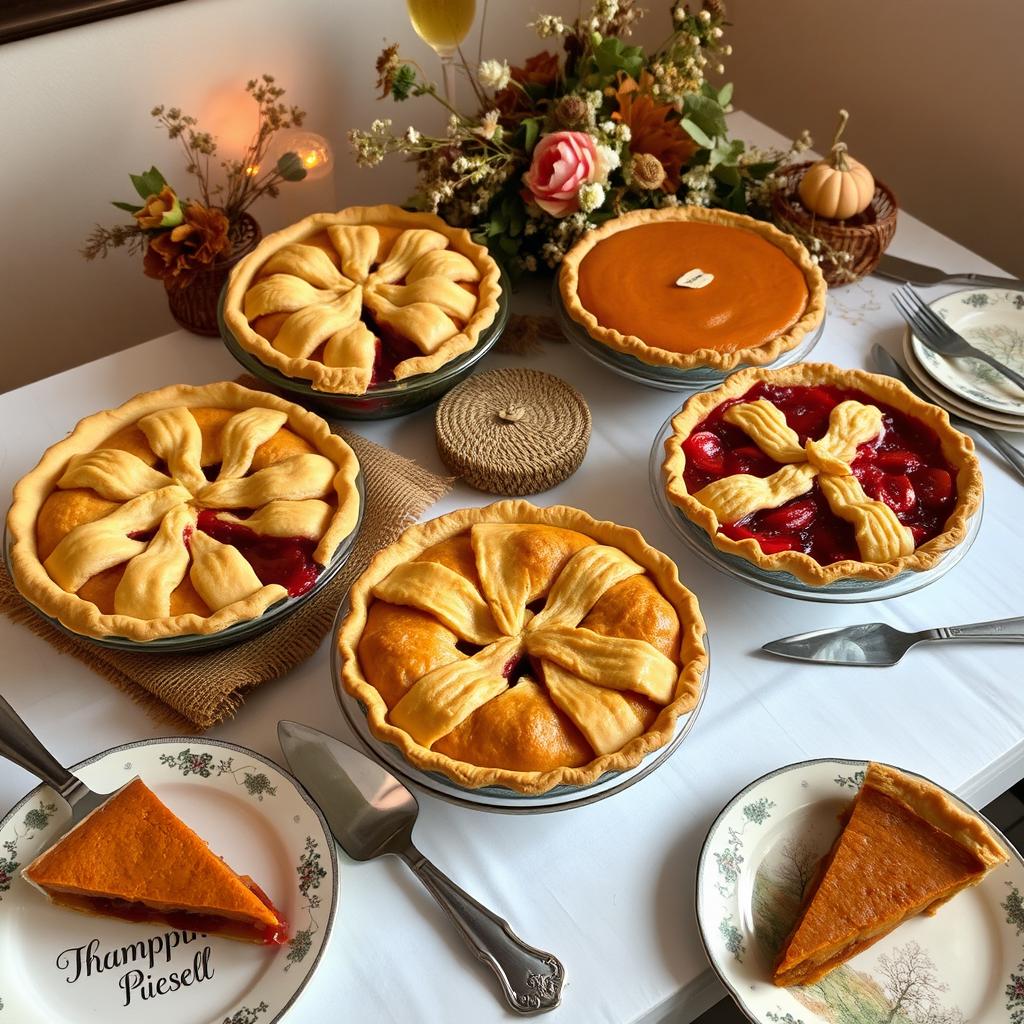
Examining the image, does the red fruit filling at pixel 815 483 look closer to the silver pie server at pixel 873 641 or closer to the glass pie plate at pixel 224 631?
the silver pie server at pixel 873 641

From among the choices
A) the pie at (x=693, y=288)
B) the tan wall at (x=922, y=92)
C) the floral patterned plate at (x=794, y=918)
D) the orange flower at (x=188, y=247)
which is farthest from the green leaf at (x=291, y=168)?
the tan wall at (x=922, y=92)

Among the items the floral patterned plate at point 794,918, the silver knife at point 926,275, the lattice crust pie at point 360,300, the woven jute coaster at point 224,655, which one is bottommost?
the floral patterned plate at point 794,918

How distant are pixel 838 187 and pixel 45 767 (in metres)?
1.89

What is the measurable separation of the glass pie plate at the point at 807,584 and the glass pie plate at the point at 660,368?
0.34 metres

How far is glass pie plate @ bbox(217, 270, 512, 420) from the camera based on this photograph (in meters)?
1.82

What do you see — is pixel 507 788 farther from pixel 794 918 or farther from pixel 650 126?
pixel 650 126

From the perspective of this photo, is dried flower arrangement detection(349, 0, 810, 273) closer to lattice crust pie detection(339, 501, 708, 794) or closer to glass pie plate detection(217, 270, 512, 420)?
glass pie plate detection(217, 270, 512, 420)

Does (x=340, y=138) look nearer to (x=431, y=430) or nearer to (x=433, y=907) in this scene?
(x=431, y=430)

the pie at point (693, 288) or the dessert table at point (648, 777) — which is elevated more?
the pie at point (693, 288)

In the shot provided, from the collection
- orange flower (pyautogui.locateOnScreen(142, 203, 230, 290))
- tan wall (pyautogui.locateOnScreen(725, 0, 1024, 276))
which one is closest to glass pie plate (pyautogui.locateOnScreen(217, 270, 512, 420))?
orange flower (pyautogui.locateOnScreen(142, 203, 230, 290))

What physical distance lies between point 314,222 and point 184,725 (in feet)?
3.83

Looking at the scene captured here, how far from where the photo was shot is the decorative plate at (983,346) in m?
1.92

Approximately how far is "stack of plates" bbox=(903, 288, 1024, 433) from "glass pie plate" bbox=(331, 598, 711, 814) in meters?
0.91

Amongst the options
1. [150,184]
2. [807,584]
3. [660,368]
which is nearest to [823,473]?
[807,584]
